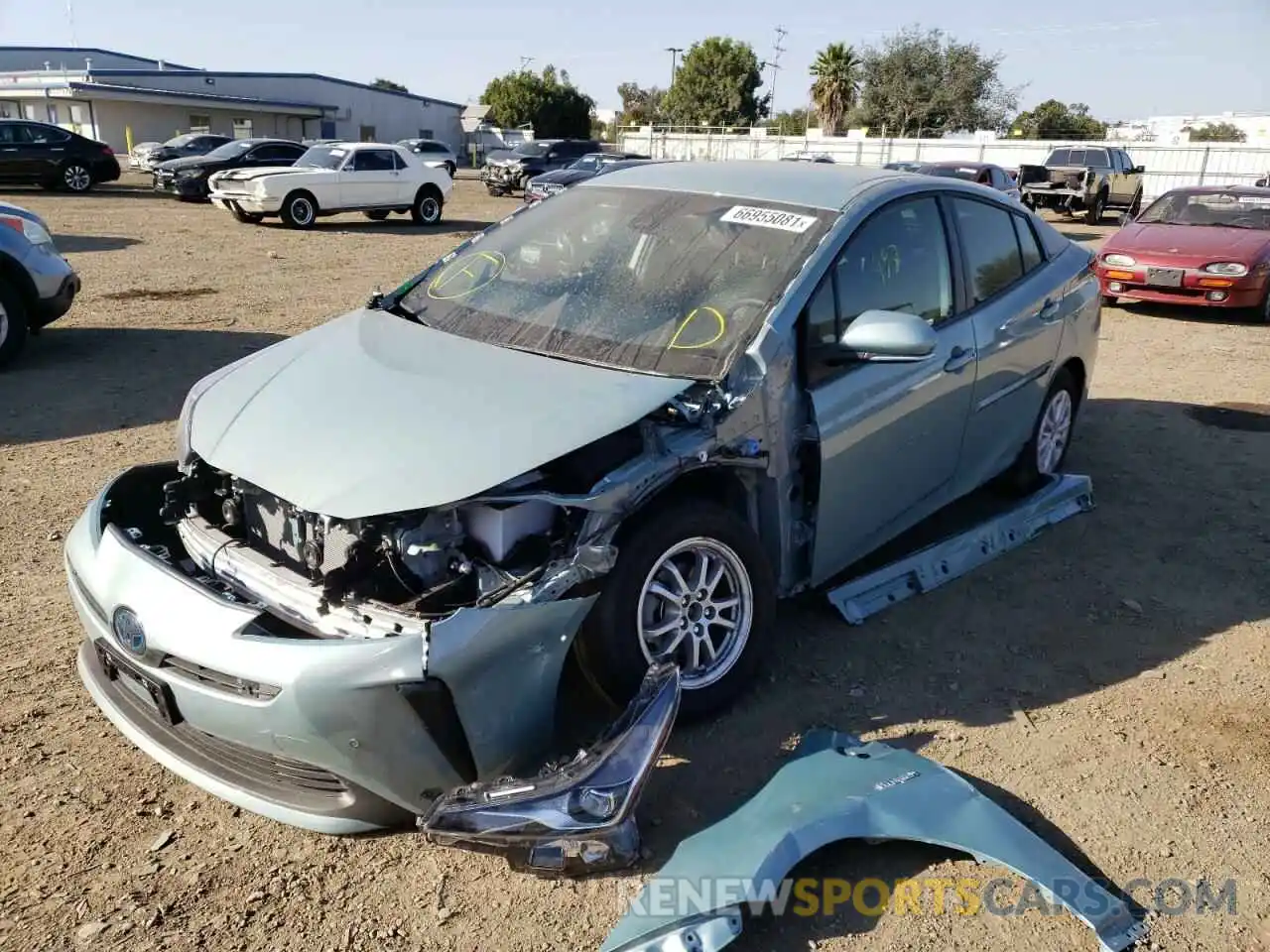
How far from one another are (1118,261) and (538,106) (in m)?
65.0

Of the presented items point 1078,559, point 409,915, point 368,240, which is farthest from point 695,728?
point 368,240

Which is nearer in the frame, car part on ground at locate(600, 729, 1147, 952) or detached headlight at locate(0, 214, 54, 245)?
car part on ground at locate(600, 729, 1147, 952)

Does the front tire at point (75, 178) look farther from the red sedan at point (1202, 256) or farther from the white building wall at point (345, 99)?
the white building wall at point (345, 99)

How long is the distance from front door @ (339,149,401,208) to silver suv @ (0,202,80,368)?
1188cm

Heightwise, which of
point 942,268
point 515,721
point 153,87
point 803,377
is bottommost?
point 515,721

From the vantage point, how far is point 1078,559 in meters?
4.88

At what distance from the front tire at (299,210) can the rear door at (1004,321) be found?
1623 centimetres

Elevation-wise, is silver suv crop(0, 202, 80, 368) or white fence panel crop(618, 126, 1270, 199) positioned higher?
white fence panel crop(618, 126, 1270, 199)

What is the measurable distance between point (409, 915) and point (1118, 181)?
27.0 meters

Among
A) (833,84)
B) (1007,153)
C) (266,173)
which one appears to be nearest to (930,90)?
(833,84)

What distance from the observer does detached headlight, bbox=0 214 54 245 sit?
7.63 metres

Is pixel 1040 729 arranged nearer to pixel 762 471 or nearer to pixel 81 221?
pixel 762 471

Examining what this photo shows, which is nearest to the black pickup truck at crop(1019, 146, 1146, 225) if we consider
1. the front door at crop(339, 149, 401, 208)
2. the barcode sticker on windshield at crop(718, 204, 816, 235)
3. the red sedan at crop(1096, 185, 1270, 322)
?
the red sedan at crop(1096, 185, 1270, 322)

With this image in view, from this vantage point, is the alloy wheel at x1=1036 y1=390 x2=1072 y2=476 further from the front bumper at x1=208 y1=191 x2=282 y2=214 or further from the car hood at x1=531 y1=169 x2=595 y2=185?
→ the car hood at x1=531 y1=169 x2=595 y2=185
